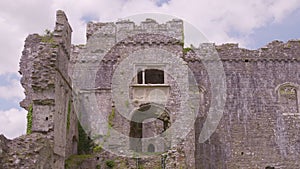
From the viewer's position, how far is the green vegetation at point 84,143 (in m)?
16.5

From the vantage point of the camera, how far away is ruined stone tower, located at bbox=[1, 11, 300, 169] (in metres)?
15.5

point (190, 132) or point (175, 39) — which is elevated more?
point (175, 39)

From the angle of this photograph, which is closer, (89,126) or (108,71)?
(89,126)

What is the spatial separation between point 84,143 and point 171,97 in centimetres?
421

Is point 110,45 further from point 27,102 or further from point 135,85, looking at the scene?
point 27,102

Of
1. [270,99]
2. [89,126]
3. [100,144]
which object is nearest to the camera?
[100,144]

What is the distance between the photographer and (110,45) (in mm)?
19234

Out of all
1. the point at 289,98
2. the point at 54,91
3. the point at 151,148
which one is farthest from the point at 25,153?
the point at 289,98

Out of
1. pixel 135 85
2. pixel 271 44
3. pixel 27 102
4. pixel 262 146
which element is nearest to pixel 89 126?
pixel 135 85

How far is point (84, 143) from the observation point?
659 inches

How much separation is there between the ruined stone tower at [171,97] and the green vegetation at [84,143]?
25 centimetres

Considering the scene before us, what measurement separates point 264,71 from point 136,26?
7508 millimetres

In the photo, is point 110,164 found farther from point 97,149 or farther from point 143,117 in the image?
point 143,117

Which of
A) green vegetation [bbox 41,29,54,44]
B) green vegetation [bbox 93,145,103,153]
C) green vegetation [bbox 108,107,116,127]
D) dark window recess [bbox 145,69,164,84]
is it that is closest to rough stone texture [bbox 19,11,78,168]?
green vegetation [bbox 41,29,54,44]
